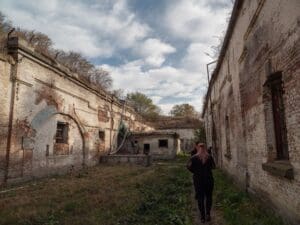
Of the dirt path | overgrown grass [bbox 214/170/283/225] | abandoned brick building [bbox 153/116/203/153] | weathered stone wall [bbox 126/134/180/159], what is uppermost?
abandoned brick building [bbox 153/116/203/153]

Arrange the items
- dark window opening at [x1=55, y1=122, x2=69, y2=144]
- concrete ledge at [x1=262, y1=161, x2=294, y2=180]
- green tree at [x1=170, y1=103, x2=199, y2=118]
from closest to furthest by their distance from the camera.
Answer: concrete ledge at [x1=262, y1=161, x2=294, y2=180]
dark window opening at [x1=55, y1=122, x2=69, y2=144]
green tree at [x1=170, y1=103, x2=199, y2=118]

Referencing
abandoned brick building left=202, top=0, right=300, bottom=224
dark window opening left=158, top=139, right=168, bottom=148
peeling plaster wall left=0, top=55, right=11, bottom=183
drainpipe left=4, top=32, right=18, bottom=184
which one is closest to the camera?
abandoned brick building left=202, top=0, right=300, bottom=224

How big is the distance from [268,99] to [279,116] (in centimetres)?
49

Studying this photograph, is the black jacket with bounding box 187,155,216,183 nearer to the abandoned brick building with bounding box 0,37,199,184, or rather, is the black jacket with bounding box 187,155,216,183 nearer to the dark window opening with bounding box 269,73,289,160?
the dark window opening with bounding box 269,73,289,160

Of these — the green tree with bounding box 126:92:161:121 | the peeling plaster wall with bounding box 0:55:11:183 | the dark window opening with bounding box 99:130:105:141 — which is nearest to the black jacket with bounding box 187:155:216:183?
the peeling plaster wall with bounding box 0:55:11:183

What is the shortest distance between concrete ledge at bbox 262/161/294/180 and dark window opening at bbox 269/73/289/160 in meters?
0.30

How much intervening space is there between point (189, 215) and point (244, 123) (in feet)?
10.8

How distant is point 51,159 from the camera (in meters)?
12.0

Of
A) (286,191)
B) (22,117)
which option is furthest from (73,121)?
(286,191)

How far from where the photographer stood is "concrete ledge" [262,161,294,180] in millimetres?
4254

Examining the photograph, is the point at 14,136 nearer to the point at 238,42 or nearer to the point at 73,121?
the point at 73,121

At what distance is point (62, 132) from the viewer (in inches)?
535

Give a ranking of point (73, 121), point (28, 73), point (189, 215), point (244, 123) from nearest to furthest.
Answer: point (189, 215), point (244, 123), point (28, 73), point (73, 121)

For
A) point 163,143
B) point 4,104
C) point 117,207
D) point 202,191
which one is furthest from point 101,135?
point 202,191
